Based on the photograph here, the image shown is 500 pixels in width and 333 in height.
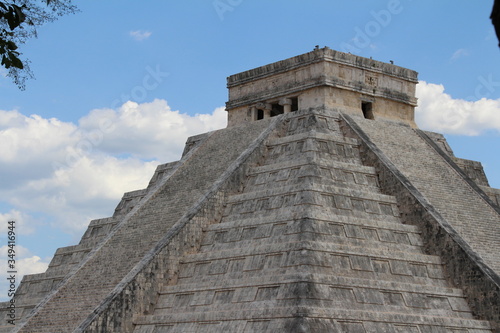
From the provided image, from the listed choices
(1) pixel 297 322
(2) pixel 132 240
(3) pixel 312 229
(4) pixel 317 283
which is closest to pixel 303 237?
(3) pixel 312 229

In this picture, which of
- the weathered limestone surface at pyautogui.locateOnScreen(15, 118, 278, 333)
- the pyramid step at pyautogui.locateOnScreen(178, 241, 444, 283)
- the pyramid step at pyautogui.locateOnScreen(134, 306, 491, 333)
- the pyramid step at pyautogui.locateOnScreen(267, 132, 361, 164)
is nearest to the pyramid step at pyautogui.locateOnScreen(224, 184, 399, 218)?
the pyramid step at pyautogui.locateOnScreen(178, 241, 444, 283)

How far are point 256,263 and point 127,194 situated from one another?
26.4 ft

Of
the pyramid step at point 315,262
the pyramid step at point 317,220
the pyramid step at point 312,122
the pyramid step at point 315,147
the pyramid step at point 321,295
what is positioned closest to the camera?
the pyramid step at point 321,295

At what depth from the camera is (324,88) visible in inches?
814

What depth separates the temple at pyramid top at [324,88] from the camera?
68.3 ft

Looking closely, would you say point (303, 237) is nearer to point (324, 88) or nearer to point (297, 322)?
point (297, 322)

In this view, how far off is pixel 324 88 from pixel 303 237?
7299 millimetres

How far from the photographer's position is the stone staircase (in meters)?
13.2

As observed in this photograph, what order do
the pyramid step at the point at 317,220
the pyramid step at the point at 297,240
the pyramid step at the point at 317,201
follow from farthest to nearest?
the pyramid step at the point at 317,201 < the pyramid step at the point at 317,220 < the pyramid step at the point at 297,240

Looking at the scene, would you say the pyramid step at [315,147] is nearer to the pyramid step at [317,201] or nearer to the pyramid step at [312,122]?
the pyramid step at [312,122]

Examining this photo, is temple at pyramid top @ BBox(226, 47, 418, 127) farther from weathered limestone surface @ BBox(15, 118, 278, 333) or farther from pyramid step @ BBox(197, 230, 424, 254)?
pyramid step @ BBox(197, 230, 424, 254)

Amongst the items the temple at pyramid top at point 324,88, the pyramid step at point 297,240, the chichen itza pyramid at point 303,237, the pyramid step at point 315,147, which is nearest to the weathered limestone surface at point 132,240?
the chichen itza pyramid at point 303,237

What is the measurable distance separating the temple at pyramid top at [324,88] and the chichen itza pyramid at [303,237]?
0.17 feet

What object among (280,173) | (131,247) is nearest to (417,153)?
(280,173)
